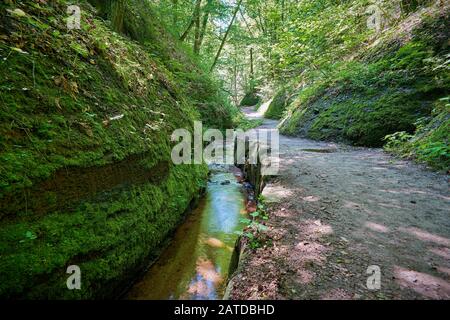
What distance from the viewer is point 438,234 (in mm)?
2998

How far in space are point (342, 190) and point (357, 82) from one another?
6740 mm

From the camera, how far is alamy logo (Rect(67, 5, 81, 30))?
4.16 meters

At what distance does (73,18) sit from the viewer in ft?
14.1

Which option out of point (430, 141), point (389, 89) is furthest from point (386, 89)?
point (430, 141)

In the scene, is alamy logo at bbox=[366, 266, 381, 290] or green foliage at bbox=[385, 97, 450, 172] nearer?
alamy logo at bbox=[366, 266, 381, 290]

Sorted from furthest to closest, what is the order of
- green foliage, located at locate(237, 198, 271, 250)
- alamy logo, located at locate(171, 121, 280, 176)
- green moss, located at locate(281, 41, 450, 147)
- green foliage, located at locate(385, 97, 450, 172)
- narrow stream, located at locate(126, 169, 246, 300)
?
green moss, located at locate(281, 41, 450, 147), alamy logo, located at locate(171, 121, 280, 176), green foliage, located at locate(385, 97, 450, 172), narrow stream, located at locate(126, 169, 246, 300), green foliage, located at locate(237, 198, 271, 250)

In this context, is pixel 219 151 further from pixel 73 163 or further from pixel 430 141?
pixel 73 163

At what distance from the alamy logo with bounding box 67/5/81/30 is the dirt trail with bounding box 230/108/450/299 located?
4.09 m

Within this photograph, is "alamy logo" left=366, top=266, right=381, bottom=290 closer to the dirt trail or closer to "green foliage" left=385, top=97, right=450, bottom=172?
the dirt trail

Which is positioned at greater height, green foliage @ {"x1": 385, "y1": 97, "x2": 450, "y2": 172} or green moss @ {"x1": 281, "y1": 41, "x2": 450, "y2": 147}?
green moss @ {"x1": 281, "y1": 41, "x2": 450, "y2": 147}

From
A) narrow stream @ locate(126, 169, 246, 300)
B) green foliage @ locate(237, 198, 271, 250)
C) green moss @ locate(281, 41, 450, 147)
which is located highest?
green moss @ locate(281, 41, 450, 147)

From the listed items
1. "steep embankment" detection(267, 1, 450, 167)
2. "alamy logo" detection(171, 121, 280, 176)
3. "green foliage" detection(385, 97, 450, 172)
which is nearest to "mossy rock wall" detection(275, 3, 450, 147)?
"steep embankment" detection(267, 1, 450, 167)

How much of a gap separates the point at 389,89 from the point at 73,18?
8.70 meters
